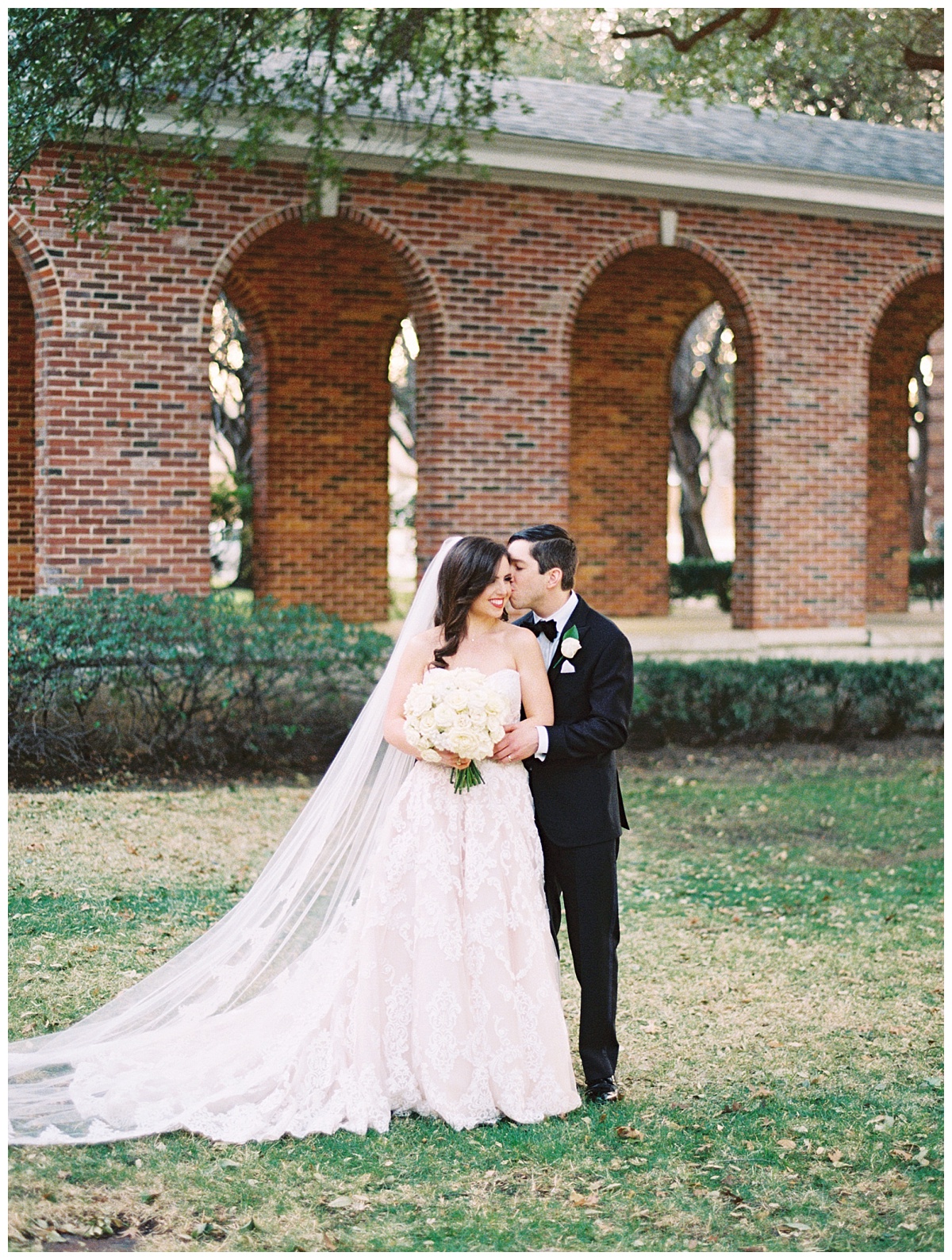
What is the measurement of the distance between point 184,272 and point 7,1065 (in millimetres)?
8095

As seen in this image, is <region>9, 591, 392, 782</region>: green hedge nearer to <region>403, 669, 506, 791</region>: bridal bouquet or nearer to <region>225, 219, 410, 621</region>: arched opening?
<region>225, 219, 410, 621</region>: arched opening

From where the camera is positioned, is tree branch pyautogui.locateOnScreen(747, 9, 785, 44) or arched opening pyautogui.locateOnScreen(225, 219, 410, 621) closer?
tree branch pyautogui.locateOnScreen(747, 9, 785, 44)

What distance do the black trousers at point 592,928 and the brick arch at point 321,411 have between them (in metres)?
10.4

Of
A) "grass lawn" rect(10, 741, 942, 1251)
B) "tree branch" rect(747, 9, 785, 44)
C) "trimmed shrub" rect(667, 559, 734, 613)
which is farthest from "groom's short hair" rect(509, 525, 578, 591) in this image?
"trimmed shrub" rect(667, 559, 734, 613)

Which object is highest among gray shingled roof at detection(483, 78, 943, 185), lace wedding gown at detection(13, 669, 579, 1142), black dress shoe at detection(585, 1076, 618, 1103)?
gray shingled roof at detection(483, 78, 943, 185)

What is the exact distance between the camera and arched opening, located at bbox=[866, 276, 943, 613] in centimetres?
1902

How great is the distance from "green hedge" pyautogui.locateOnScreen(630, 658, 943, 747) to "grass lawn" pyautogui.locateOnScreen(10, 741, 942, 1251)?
2082 millimetres

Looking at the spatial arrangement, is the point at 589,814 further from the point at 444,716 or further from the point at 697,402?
the point at 697,402

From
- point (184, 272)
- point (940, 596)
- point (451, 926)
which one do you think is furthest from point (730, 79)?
point (940, 596)

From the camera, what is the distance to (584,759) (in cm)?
495

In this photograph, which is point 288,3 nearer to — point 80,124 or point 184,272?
point 80,124

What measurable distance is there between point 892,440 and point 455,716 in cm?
1597

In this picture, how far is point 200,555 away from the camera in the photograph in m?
11.4

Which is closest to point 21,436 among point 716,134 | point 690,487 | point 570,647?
point 716,134
